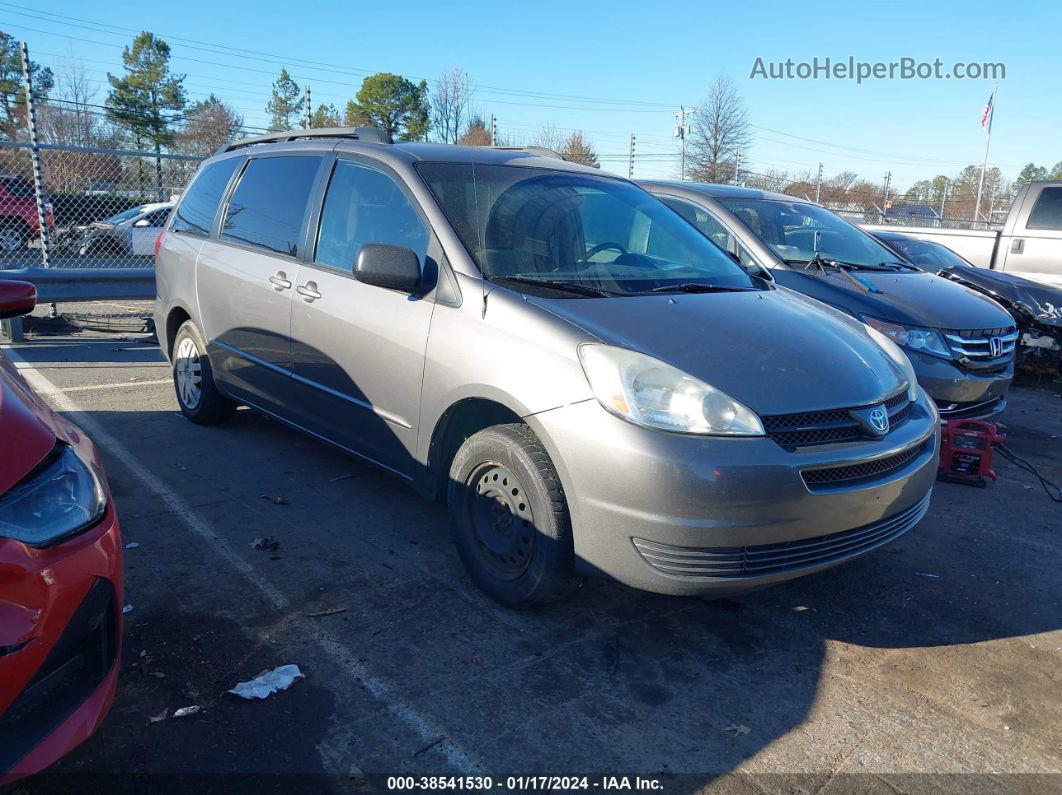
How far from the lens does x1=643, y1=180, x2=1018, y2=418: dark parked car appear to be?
18.4ft

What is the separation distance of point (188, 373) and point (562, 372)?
3.78 meters

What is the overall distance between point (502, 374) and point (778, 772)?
169 centimetres

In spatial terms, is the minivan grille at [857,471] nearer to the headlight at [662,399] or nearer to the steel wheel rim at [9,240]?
the headlight at [662,399]

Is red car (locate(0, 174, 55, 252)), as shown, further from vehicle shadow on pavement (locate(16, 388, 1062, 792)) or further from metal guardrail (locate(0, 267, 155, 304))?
vehicle shadow on pavement (locate(16, 388, 1062, 792))

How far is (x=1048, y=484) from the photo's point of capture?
18.0ft

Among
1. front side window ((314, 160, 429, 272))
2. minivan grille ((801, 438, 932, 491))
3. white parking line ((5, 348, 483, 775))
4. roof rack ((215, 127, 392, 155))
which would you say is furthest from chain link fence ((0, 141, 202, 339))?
minivan grille ((801, 438, 932, 491))

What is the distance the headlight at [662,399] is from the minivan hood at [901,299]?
3393 millimetres

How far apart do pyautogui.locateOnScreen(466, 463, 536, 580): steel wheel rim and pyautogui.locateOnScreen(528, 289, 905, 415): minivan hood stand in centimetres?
73

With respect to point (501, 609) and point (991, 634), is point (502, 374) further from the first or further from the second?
point (991, 634)

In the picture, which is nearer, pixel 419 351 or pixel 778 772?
pixel 778 772

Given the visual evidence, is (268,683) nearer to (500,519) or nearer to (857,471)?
(500,519)

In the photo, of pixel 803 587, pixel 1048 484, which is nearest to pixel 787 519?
pixel 803 587

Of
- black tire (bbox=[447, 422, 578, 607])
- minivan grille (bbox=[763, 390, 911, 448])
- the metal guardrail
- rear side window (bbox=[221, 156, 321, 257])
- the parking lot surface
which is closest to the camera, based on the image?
the parking lot surface

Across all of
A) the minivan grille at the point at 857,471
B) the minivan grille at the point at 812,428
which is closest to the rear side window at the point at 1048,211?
the minivan grille at the point at 857,471
